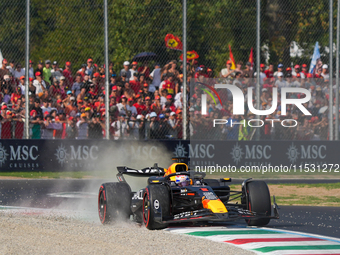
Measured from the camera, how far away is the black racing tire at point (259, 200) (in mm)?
8344

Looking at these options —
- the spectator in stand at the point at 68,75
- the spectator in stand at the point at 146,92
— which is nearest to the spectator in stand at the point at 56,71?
the spectator in stand at the point at 68,75

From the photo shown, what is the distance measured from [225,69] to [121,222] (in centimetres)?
978

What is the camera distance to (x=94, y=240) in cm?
704

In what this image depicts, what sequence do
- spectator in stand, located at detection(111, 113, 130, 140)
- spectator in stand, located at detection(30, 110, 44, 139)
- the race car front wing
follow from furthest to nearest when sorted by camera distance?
spectator in stand, located at detection(111, 113, 130, 140) → spectator in stand, located at detection(30, 110, 44, 139) → the race car front wing

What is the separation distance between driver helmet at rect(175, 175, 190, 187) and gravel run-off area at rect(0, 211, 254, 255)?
32.9 inches

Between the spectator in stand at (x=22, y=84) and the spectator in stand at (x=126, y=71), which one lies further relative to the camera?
the spectator in stand at (x=126, y=71)

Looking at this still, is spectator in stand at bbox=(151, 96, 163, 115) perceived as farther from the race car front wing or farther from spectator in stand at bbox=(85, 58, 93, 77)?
the race car front wing

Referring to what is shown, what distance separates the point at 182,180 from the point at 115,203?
103 centimetres

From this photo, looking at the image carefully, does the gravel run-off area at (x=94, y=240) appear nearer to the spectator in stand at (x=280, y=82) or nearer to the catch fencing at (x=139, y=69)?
the catch fencing at (x=139, y=69)

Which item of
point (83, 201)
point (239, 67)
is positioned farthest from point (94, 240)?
point (239, 67)

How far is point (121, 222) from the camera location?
8.69 m

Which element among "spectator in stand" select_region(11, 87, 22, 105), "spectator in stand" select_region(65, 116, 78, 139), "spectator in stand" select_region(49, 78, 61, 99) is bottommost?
"spectator in stand" select_region(65, 116, 78, 139)

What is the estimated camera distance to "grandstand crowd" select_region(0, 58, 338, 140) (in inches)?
651

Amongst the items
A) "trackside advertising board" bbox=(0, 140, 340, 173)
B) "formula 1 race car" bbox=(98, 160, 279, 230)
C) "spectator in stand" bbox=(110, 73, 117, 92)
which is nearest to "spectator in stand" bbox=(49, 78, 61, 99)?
"trackside advertising board" bbox=(0, 140, 340, 173)
